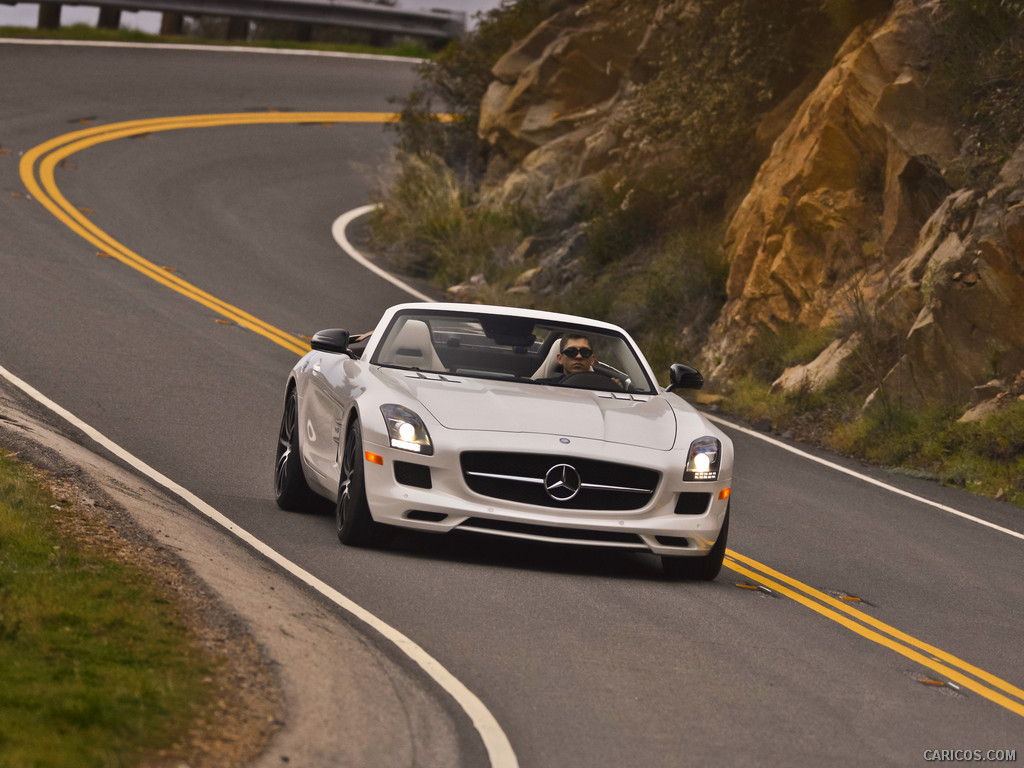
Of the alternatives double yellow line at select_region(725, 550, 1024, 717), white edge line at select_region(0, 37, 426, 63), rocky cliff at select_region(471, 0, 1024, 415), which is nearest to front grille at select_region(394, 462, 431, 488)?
double yellow line at select_region(725, 550, 1024, 717)

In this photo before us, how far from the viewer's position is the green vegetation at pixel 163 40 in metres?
42.8

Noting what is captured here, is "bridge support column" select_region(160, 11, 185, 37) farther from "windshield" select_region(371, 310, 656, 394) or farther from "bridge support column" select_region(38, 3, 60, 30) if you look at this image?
"windshield" select_region(371, 310, 656, 394)

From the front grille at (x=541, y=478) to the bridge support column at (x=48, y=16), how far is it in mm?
38353

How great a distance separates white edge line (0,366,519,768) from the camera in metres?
5.80

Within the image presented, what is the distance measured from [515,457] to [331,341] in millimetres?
1815

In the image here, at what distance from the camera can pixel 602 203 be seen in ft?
83.1

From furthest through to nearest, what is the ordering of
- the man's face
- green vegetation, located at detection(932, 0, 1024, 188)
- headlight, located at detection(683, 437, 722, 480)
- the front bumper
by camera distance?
green vegetation, located at detection(932, 0, 1024, 188), the man's face, headlight, located at detection(683, 437, 722, 480), the front bumper

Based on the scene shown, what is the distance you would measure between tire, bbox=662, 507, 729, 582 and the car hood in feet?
2.25

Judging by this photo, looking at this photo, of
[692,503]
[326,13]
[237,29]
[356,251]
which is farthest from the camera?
[237,29]

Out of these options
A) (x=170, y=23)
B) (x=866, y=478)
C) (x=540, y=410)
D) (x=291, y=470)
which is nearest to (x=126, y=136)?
(x=170, y=23)

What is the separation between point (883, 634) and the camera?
849 centimetres

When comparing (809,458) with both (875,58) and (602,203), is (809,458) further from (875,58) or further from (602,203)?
(602,203)

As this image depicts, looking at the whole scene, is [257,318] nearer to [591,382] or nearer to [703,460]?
[591,382]

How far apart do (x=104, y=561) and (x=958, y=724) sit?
12.8 feet
